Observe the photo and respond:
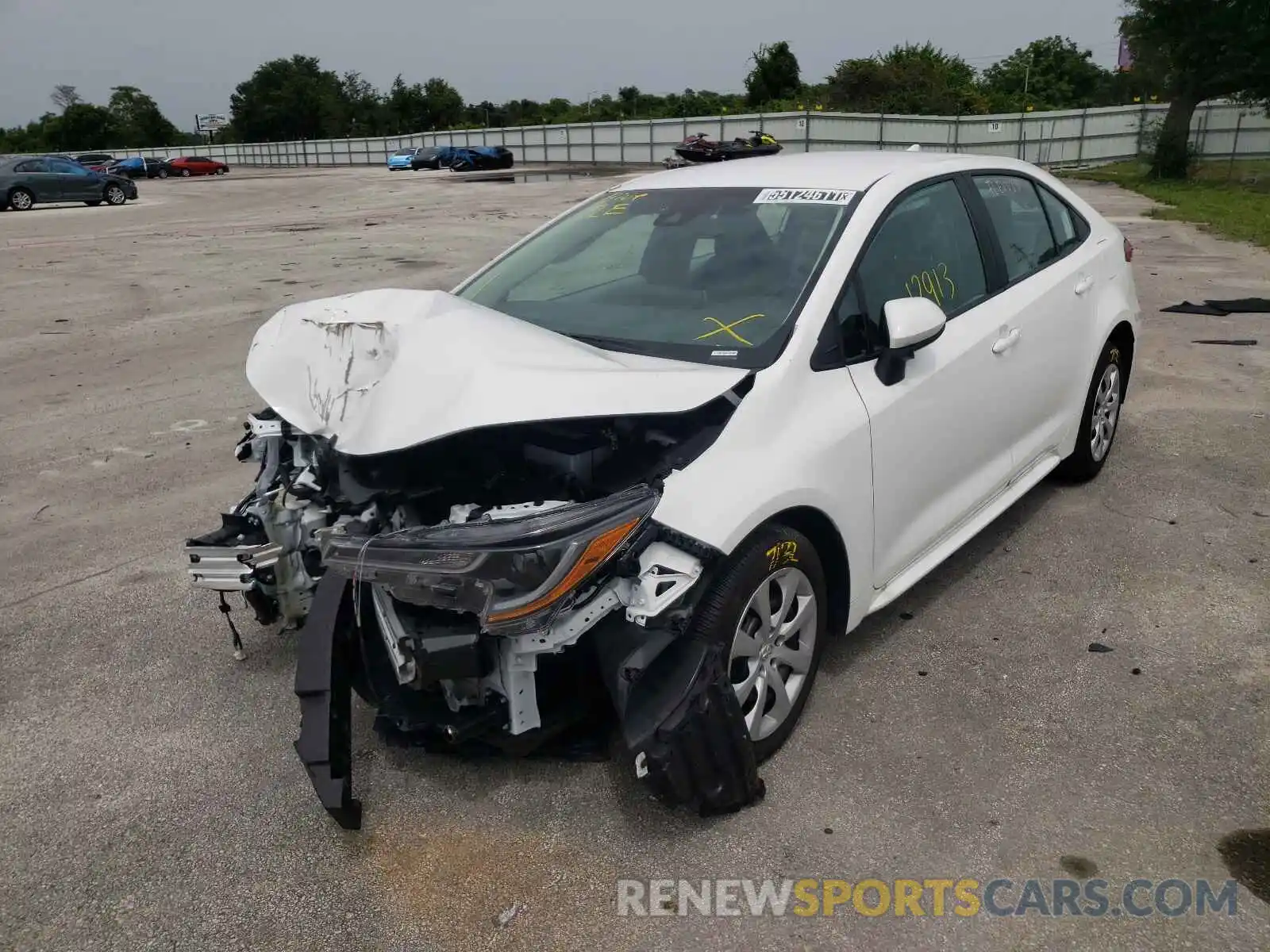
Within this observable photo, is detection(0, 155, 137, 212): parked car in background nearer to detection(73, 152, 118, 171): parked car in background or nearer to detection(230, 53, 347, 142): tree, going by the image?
detection(73, 152, 118, 171): parked car in background

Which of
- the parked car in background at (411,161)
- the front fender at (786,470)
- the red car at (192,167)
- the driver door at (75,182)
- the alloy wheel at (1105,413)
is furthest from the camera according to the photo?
the red car at (192,167)

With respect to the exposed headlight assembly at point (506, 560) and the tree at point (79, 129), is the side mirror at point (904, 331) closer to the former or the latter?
the exposed headlight assembly at point (506, 560)

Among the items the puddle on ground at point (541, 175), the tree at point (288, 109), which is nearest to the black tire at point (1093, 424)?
the puddle on ground at point (541, 175)

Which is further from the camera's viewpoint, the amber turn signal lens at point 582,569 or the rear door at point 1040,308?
the rear door at point 1040,308

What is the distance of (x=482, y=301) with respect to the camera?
3988 millimetres

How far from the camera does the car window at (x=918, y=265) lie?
10.9ft

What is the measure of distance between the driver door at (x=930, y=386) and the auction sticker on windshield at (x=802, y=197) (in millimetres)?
174

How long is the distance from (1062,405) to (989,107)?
5385 cm

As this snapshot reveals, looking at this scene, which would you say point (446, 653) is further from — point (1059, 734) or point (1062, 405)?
point (1062, 405)

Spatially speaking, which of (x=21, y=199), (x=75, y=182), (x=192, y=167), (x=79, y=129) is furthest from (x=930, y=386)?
(x=79, y=129)

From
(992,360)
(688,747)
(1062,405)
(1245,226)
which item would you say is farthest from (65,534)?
(1245,226)

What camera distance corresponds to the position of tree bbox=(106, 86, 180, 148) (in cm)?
9069

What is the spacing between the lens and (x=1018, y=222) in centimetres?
441

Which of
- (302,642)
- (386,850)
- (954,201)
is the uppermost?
(954,201)
